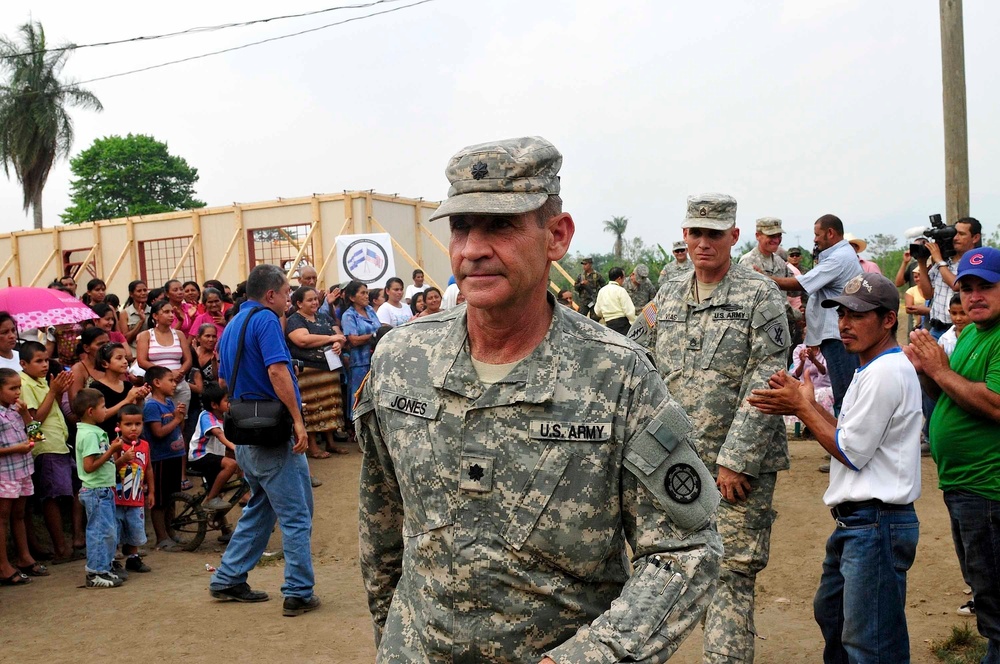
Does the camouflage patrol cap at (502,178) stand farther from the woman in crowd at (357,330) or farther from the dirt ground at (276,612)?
the woman in crowd at (357,330)

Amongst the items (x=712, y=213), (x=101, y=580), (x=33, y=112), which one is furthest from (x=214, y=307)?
(x=33, y=112)

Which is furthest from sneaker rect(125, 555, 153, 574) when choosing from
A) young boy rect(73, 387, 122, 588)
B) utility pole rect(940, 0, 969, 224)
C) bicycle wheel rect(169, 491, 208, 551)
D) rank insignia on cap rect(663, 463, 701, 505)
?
utility pole rect(940, 0, 969, 224)

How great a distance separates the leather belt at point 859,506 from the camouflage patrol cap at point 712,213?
159 cm

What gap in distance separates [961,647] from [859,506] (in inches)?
86.9

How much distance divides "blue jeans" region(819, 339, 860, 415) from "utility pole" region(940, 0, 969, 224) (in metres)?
2.73

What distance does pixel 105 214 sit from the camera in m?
62.1

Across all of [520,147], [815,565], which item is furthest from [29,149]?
[520,147]

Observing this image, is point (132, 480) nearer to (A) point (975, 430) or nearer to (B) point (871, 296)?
(B) point (871, 296)

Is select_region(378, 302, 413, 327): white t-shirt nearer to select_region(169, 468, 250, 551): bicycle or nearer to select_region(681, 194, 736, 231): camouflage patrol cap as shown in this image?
select_region(169, 468, 250, 551): bicycle

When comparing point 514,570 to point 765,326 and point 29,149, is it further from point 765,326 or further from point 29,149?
point 29,149

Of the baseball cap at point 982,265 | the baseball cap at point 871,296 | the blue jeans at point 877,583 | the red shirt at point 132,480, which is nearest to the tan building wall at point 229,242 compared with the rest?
the red shirt at point 132,480

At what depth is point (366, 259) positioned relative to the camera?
1789 centimetres

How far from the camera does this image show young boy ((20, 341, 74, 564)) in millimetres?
7836

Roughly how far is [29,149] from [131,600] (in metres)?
37.5
